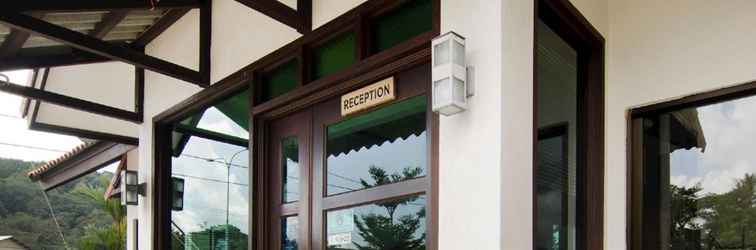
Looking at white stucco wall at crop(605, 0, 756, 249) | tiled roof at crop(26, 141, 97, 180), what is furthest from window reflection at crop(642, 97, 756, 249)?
tiled roof at crop(26, 141, 97, 180)

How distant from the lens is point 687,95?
2504 mm

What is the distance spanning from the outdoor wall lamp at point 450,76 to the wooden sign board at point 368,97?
24.2 inches

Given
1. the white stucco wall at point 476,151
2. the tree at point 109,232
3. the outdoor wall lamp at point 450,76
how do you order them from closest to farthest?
the white stucco wall at point 476,151 → the outdoor wall lamp at point 450,76 → the tree at point 109,232

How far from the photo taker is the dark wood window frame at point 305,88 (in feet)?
8.32

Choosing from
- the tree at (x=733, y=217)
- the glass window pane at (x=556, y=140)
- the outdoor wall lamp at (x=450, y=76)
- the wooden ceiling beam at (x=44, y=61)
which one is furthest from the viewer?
the wooden ceiling beam at (x=44, y=61)

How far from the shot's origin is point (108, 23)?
4539 millimetres

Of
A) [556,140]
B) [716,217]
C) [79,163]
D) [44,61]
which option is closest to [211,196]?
[44,61]

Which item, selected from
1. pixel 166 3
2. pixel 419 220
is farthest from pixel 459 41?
pixel 166 3

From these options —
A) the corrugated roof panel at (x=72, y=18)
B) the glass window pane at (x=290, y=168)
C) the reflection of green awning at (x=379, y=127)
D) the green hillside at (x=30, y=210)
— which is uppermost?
the corrugated roof panel at (x=72, y=18)

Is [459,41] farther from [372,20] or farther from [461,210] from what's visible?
[372,20]

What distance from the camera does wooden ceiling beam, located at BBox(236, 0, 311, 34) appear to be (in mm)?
3086

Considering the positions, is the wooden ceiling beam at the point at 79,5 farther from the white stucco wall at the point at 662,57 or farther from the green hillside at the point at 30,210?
the green hillside at the point at 30,210

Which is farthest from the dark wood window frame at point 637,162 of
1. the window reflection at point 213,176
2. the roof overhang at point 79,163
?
the roof overhang at point 79,163

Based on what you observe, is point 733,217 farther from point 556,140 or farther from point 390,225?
point 390,225
